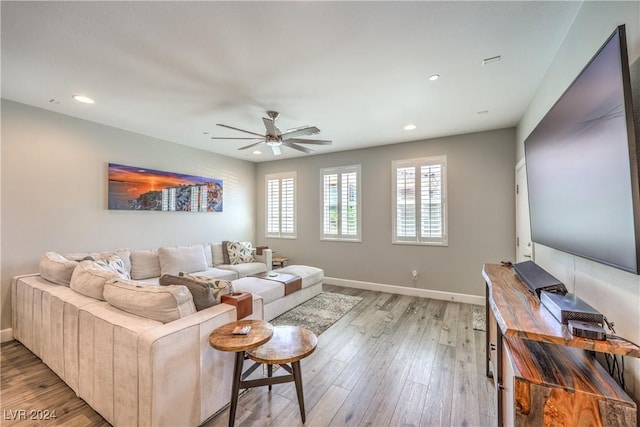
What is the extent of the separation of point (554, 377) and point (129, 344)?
7.09ft

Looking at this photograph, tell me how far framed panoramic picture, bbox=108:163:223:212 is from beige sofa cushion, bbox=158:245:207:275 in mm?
817

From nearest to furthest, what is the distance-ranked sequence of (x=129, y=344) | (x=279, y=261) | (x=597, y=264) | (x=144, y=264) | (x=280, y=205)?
(x=597, y=264)
(x=129, y=344)
(x=144, y=264)
(x=279, y=261)
(x=280, y=205)

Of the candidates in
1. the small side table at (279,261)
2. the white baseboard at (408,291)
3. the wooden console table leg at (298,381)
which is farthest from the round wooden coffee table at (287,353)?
the small side table at (279,261)

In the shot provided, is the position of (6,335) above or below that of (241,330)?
below

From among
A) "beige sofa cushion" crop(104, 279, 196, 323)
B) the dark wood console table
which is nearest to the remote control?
"beige sofa cushion" crop(104, 279, 196, 323)

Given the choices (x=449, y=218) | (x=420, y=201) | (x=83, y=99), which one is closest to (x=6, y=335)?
(x=83, y=99)

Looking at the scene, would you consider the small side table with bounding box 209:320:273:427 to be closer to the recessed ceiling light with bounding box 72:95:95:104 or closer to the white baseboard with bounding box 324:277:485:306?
the recessed ceiling light with bounding box 72:95:95:104

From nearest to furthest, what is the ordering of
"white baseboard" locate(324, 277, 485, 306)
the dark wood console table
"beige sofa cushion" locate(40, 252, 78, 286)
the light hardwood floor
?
the dark wood console table
the light hardwood floor
"beige sofa cushion" locate(40, 252, 78, 286)
"white baseboard" locate(324, 277, 485, 306)

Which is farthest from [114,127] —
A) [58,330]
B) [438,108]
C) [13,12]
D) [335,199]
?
[438,108]

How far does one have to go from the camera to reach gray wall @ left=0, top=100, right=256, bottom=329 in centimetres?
295

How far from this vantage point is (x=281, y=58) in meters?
2.16

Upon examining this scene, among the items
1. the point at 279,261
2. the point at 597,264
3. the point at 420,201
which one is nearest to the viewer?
the point at 597,264

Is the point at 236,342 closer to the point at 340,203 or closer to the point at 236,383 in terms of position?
the point at 236,383

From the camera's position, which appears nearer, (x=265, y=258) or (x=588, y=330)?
(x=588, y=330)
